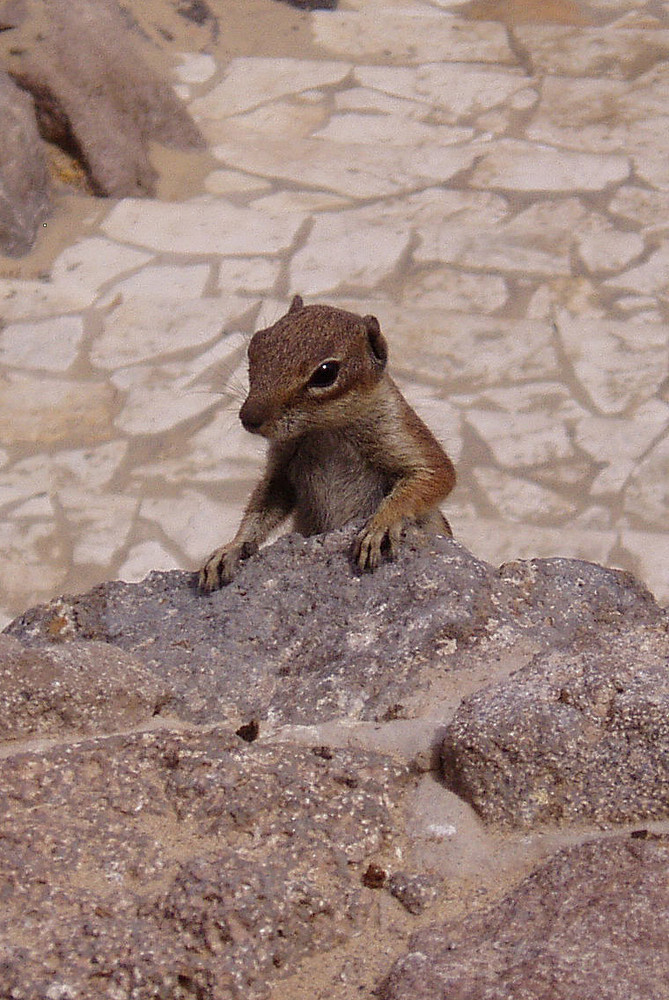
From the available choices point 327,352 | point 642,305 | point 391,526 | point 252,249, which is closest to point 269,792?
point 391,526

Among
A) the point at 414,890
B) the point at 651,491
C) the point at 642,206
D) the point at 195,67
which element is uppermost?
the point at 414,890

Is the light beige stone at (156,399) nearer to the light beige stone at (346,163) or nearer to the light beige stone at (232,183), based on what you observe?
the light beige stone at (232,183)

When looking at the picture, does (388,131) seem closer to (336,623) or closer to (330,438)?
(330,438)

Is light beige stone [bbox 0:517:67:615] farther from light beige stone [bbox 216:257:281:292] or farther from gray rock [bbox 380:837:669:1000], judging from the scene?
gray rock [bbox 380:837:669:1000]

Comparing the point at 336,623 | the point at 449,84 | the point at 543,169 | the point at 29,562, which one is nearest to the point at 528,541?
the point at 29,562

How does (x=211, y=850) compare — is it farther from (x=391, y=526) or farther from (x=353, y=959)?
(x=391, y=526)

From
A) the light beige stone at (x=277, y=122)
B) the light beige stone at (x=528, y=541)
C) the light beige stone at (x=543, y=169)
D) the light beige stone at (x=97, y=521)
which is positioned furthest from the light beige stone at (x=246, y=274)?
the light beige stone at (x=528, y=541)
